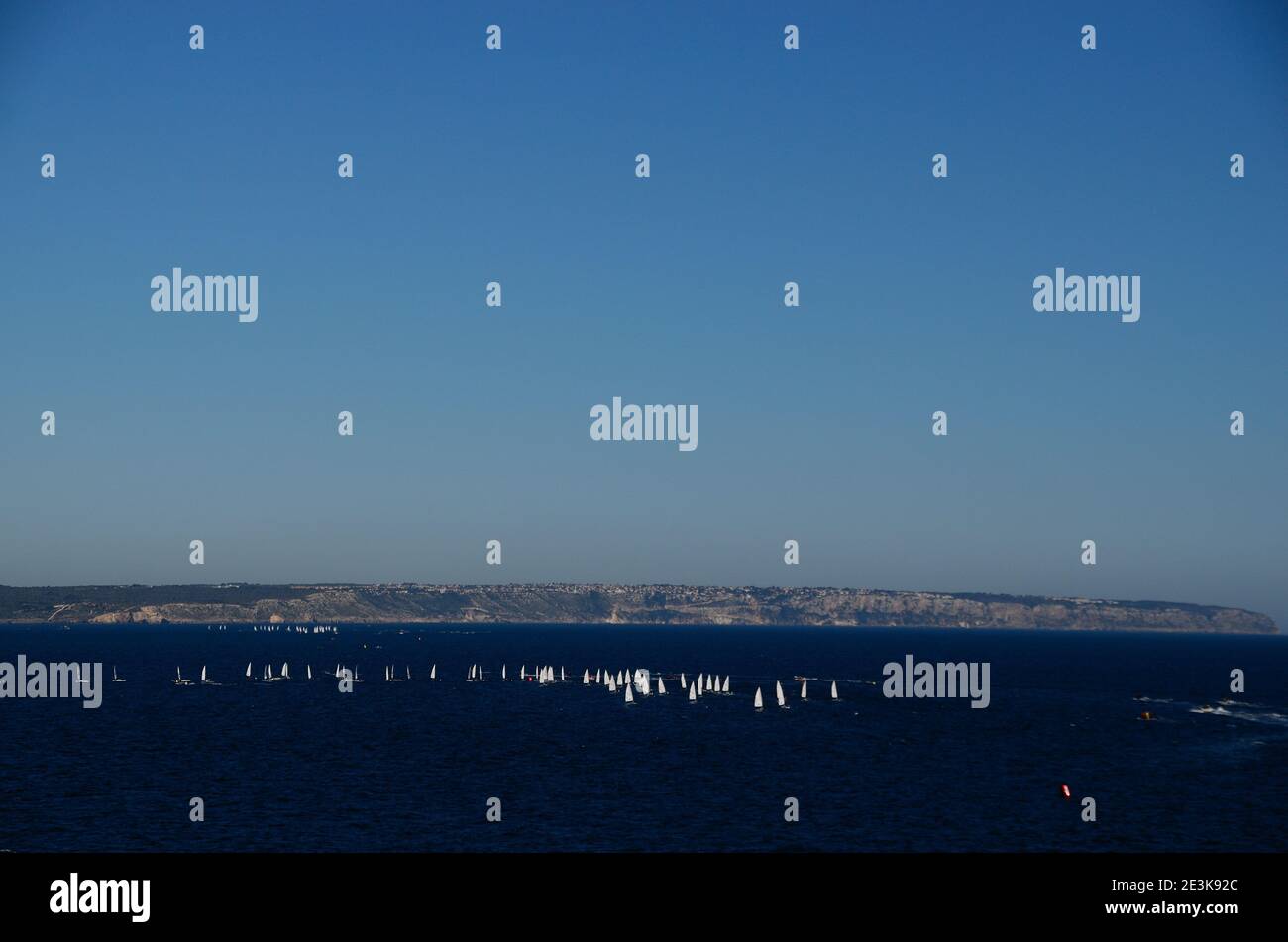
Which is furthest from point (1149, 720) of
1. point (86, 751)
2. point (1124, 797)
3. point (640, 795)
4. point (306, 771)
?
point (86, 751)

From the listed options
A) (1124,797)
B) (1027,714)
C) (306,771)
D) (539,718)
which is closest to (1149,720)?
(1027,714)
